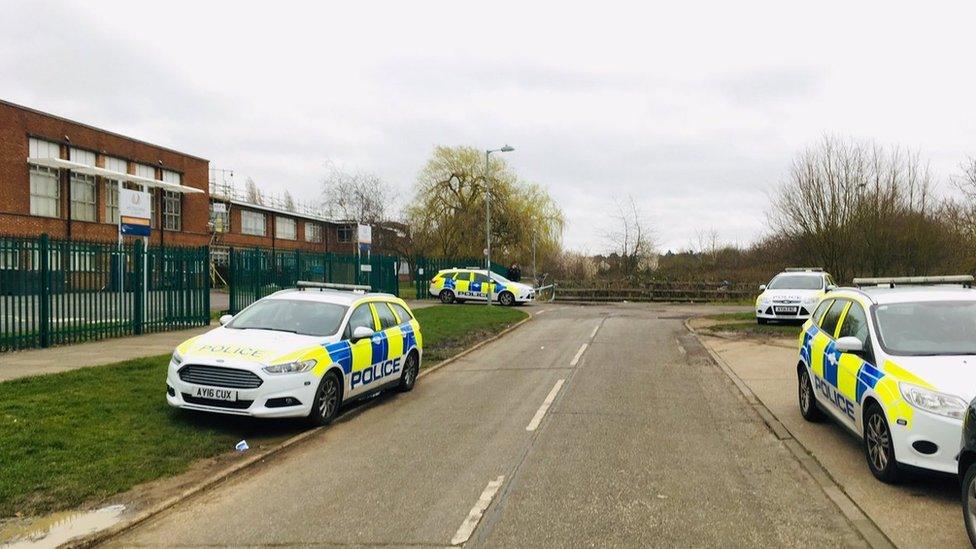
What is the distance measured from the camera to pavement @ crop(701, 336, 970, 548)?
468cm

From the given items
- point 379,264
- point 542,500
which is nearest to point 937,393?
point 542,500

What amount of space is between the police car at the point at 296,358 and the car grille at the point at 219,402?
1 centimetres

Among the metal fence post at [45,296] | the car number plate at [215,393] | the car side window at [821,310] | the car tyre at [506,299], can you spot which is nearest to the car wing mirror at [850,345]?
the car side window at [821,310]

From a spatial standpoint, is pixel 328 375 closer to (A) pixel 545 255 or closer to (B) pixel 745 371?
(B) pixel 745 371

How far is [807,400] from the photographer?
8.31 metres

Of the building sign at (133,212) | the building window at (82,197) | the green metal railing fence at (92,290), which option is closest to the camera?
the green metal railing fence at (92,290)

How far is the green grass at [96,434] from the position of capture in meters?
5.64

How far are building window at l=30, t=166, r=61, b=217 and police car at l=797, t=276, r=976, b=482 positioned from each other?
127ft

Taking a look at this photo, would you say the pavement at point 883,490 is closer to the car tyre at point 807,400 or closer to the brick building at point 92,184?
the car tyre at point 807,400

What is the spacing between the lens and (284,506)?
17.7 ft

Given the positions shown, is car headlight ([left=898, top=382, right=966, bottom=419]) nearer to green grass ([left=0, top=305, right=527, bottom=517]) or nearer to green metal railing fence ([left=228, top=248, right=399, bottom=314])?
green grass ([left=0, top=305, right=527, bottom=517])

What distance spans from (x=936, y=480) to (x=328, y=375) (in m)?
6.00

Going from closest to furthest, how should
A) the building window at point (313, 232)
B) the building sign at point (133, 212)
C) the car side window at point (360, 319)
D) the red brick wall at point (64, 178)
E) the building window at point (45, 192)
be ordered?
1. the car side window at point (360, 319)
2. the building sign at point (133, 212)
3. the red brick wall at point (64, 178)
4. the building window at point (45, 192)
5. the building window at point (313, 232)

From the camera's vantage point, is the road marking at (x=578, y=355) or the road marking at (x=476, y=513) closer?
the road marking at (x=476, y=513)
